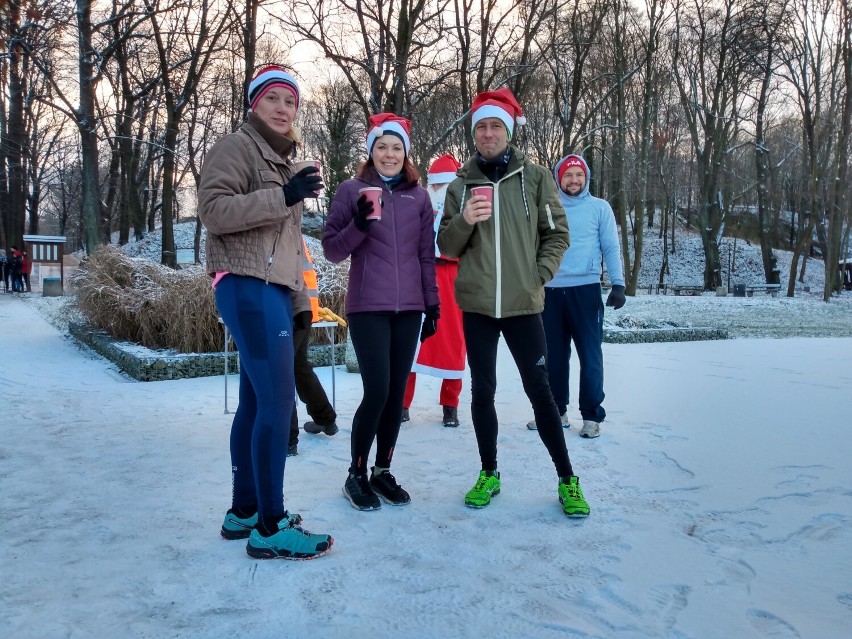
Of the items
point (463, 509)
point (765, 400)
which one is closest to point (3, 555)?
point (463, 509)

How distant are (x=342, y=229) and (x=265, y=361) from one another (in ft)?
2.98

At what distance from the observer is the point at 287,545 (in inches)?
104

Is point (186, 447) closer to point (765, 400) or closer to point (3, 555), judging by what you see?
point (3, 555)

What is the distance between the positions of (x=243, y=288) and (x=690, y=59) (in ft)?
95.1

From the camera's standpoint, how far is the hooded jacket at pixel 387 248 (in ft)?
10.5

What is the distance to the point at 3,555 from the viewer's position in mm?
2645

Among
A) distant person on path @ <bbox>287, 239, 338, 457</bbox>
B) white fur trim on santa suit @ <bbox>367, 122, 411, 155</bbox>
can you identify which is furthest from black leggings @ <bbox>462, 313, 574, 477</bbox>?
distant person on path @ <bbox>287, 239, 338, 457</bbox>

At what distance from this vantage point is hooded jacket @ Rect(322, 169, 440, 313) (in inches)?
126

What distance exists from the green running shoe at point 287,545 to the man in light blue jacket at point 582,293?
2.48 m

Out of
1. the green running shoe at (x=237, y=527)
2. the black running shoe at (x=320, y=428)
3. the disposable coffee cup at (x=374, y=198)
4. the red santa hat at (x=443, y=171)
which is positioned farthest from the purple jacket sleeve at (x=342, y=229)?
the red santa hat at (x=443, y=171)

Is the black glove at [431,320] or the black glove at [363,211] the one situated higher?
the black glove at [363,211]

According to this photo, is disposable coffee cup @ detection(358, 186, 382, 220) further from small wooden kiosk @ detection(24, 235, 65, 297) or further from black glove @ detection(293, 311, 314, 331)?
small wooden kiosk @ detection(24, 235, 65, 297)

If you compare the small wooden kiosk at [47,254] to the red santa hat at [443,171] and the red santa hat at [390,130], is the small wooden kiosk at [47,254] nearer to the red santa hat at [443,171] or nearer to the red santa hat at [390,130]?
the red santa hat at [443,171]

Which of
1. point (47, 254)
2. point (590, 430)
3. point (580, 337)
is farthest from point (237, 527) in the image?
point (47, 254)
